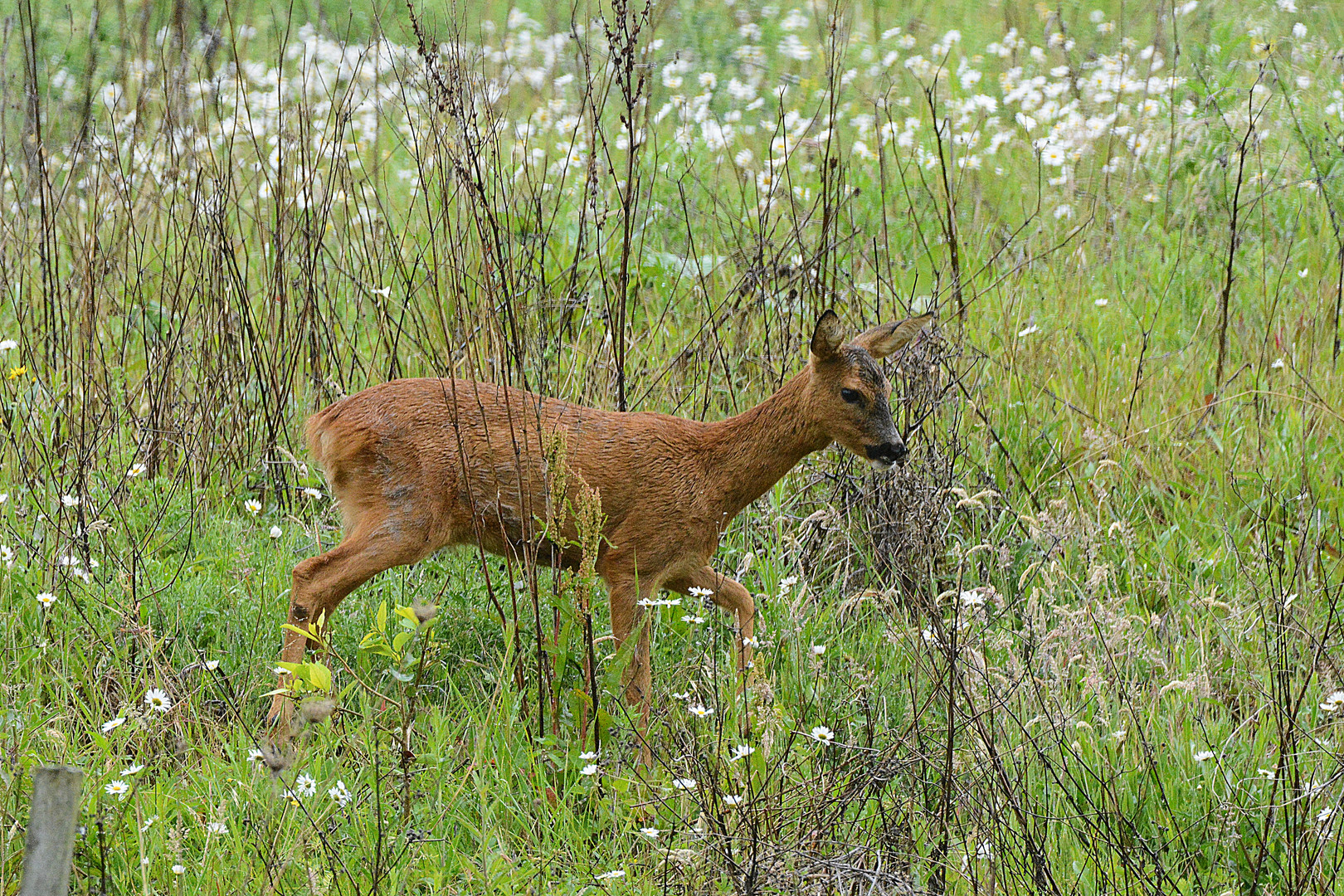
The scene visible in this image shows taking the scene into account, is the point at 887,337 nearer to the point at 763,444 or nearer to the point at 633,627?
the point at 763,444

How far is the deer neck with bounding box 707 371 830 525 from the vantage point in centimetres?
401

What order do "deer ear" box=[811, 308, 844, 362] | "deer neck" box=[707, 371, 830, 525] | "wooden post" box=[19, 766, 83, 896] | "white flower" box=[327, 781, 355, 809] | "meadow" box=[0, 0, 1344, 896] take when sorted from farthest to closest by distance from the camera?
"deer neck" box=[707, 371, 830, 525], "deer ear" box=[811, 308, 844, 362], "meadow" box=[0, 0, 1344, 896], "white flower" box=[327, 781, 355, 809], "wooden post" box=[19, 766, 83, 896]

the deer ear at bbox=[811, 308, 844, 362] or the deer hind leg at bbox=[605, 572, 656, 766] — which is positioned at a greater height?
the deer ear at bbox=[811, 308, 844, 362]

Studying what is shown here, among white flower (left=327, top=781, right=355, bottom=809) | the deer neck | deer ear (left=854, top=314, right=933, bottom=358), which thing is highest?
deer ear (left=854, top=314, right=933, bottom=358)

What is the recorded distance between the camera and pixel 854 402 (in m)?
3.91

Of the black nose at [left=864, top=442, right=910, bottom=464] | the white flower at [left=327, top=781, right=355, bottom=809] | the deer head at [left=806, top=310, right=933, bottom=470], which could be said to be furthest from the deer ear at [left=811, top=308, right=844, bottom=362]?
the white flower at [left=327, top=781, right=355, bottom=809]

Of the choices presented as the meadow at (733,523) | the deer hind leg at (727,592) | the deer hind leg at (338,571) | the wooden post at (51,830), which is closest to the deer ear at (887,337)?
the meadow at (733,523)

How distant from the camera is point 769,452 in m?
4.04

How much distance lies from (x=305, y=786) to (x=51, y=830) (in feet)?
4.27

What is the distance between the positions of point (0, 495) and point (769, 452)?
2222 millimetres

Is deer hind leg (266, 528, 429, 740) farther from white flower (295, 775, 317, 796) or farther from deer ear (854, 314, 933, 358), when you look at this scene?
deer ear (854, 314, 933, 358)

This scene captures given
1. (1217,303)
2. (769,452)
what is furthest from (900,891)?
(1217,303)

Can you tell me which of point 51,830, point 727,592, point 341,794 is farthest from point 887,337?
point 51,830

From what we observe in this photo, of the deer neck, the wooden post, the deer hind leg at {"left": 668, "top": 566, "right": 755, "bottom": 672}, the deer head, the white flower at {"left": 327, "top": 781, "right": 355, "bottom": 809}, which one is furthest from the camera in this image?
the deer hind leg at {"left": 668, "top": 566, "right": 755, "bottom": 672}
